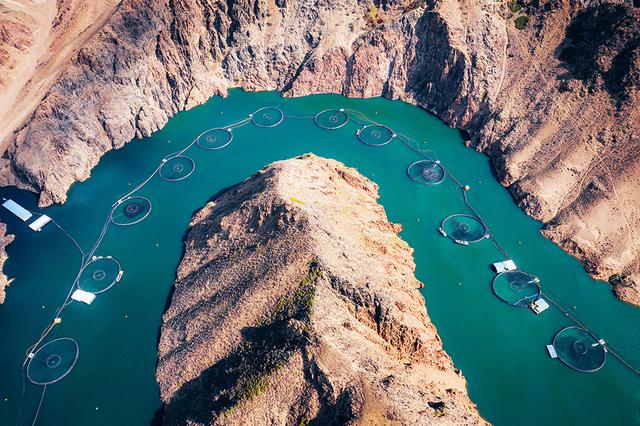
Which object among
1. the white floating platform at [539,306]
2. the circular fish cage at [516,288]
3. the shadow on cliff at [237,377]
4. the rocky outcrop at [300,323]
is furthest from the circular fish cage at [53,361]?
the white floating platform at [539,306]

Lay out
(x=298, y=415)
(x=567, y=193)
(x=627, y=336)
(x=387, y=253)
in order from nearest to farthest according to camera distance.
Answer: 1. (x=298, y=415)
2. (x=627, y=336)
3. (x=387, y=253)
4. (x=567, y=193)

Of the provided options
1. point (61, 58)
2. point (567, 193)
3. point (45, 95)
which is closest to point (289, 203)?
point (567, 193)

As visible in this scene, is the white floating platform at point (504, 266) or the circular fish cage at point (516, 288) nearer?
the circular fish cage at point (516, 288)

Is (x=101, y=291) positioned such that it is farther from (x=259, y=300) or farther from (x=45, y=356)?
(x=259, y=300)

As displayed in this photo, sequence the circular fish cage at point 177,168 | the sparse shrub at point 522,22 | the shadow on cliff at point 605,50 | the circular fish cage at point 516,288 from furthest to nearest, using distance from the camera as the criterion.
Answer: the sparse shrub at point 522,22, the circular fish cage at point 177,168, the shadow on cliff at point 605,50, the circular fish cage at point 516,288

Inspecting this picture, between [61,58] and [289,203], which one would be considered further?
[61,58]

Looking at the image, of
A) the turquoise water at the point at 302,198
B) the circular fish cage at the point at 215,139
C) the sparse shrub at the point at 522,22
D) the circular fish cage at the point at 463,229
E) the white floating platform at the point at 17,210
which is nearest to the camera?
the turquoise water at the point at 302,198

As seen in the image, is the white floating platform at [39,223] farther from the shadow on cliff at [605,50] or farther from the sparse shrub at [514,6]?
the sparse shrub at [514,6]

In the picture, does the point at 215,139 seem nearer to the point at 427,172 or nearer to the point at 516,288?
the point at 427,172
